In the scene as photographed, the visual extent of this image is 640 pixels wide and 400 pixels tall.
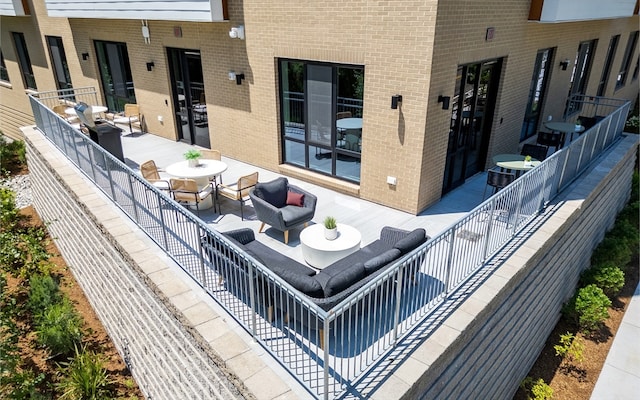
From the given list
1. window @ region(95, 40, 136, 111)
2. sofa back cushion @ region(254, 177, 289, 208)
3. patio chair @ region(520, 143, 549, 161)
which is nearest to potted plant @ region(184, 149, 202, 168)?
sofa back cushion @ region(254, 177, 289, 208)

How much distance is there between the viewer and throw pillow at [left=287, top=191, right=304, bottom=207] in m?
7.22

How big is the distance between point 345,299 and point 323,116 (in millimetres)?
5437

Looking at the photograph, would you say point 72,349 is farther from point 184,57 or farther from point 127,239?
point 184,57

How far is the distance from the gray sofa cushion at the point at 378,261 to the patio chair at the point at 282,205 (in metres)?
2.21

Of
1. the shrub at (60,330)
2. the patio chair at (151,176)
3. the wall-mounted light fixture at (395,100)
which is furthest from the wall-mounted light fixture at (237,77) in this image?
the shrub at (60,330)

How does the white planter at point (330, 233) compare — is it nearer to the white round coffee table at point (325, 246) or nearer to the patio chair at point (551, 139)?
the white round coffee table at point (325, 246)

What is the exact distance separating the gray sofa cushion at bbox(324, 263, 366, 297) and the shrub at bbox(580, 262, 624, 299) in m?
7.46

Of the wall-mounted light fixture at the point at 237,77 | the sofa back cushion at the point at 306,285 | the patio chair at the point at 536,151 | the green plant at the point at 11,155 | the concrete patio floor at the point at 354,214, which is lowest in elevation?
the green plant at the point at 11,155

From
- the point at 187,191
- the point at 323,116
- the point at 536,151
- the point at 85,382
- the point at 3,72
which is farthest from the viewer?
the point at 3,72

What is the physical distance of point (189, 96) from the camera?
37.8ft

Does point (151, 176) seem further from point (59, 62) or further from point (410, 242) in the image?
point (59, 62)

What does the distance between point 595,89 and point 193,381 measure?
16.7m

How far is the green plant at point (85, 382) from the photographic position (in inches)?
249

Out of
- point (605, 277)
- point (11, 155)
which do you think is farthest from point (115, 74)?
point (605, 277)
